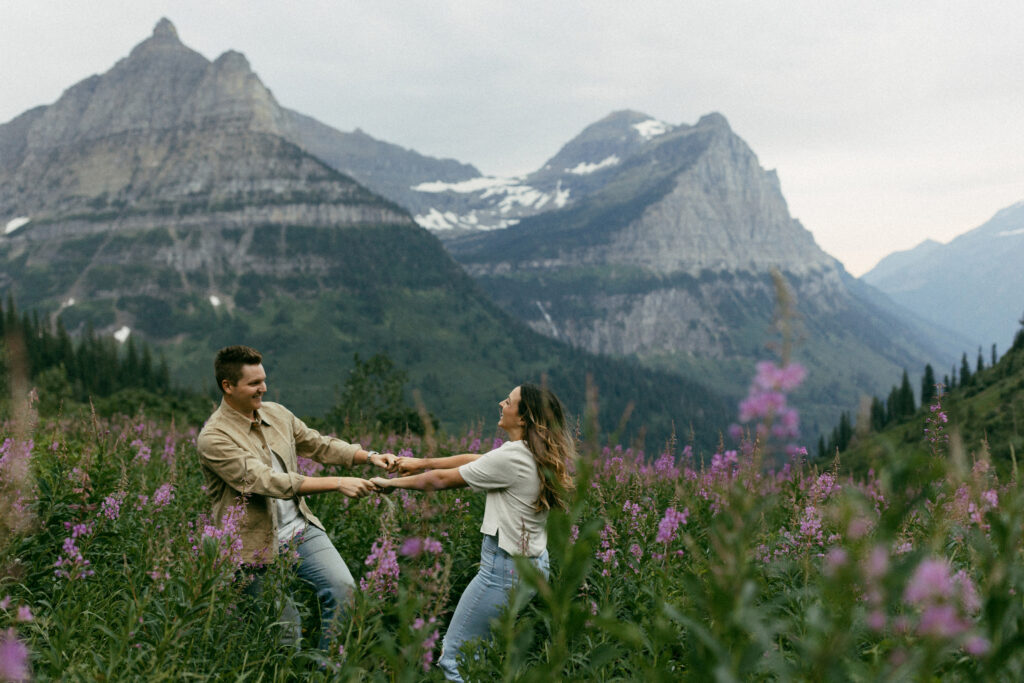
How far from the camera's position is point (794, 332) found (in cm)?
191

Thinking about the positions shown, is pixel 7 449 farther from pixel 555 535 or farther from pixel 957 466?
pixel 957 466

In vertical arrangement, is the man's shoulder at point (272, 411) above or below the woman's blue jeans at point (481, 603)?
above

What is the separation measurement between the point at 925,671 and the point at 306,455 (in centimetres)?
676

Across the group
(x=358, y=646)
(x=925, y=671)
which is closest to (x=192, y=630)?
(x=358, y=646)

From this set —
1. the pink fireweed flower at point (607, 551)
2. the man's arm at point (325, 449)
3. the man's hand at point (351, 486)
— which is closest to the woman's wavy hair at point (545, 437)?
the pink fireweed flower at point (607, 551)

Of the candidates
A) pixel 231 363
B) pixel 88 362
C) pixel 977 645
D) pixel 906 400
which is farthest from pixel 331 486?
pixel 906 400

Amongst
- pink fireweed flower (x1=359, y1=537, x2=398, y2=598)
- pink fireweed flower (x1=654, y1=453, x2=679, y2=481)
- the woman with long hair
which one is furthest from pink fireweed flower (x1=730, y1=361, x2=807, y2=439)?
pink fireweed flower (x1=654, y1=453, x2=679, y2=481)

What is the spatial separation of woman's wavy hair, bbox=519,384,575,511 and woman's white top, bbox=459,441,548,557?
0.27ft

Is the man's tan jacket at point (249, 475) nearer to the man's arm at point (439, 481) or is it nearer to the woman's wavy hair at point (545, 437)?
the man's arm at point (439, 481)

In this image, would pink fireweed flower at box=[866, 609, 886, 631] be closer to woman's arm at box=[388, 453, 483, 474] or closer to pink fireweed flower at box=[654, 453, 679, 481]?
woman's arm at box=[388, 453, 483, 474]

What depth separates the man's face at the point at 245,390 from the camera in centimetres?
640

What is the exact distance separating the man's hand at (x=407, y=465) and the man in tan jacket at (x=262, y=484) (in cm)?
92

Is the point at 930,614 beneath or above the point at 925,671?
above

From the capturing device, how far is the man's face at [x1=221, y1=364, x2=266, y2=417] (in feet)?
21.0
